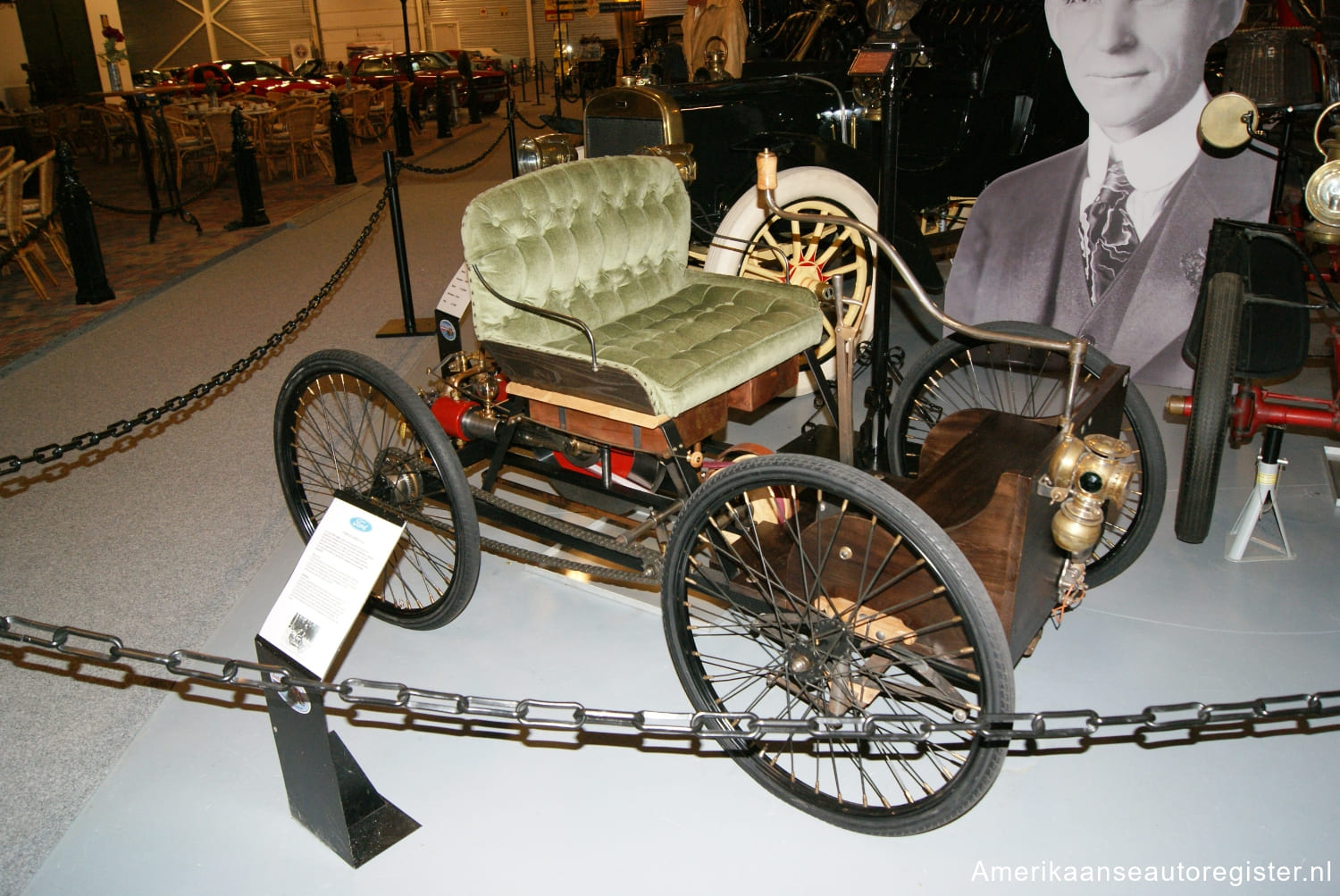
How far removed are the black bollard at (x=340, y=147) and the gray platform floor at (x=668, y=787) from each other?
8.90 metres

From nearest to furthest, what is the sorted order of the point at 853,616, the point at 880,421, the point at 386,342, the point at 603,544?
1. the point at 853,616
2. the point at 603,544
3. the point at 880,421
4. the point at 386,342

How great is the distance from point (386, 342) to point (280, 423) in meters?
2.67

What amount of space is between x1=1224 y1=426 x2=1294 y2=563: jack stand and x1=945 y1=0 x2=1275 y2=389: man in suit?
4.72ft

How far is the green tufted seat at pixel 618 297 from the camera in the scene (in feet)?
8.22

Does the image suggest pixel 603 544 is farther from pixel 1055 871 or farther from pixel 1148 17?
pixel 1148 17

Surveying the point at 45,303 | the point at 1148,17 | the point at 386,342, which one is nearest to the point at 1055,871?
the point at 1148,17

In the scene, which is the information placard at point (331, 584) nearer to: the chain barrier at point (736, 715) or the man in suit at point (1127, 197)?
the chain barrier at point (736, 715)

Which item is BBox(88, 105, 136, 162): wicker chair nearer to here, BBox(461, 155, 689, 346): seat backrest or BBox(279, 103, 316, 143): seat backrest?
BBox(279, 103, 316, 143): seat backrest

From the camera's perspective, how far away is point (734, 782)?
2299 mm

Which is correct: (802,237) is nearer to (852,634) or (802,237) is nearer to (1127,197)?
(1127,197)

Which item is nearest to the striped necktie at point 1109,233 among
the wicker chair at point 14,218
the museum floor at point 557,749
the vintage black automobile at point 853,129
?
the vintage black automobile at point 853,129

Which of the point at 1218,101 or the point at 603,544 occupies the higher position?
the point at 1218,101

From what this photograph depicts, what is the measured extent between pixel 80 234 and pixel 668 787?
19.7 ft

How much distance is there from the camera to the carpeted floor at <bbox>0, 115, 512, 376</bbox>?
6.15 metres
